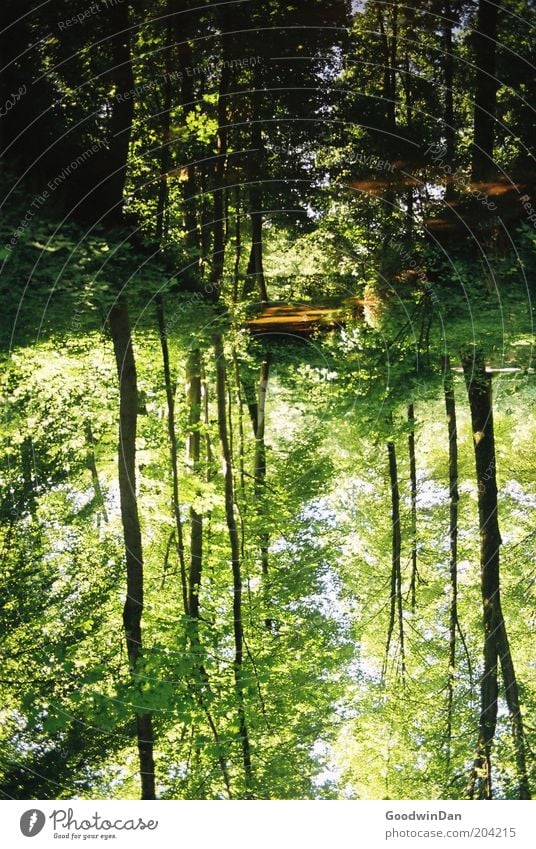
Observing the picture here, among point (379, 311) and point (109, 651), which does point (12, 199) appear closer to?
point (379, 311)

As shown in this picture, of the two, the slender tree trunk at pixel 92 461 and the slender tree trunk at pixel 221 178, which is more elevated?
the slender tree trunk at pixel 221 178

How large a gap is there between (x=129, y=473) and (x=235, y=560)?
3.94ft

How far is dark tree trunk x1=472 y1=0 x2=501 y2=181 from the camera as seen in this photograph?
630 cm

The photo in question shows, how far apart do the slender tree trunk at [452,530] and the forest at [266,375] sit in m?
0.02

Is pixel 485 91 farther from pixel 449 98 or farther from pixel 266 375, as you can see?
pixel 266 375

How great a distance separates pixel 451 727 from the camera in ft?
19.4

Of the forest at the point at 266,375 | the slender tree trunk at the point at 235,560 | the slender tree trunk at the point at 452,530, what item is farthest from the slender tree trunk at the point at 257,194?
the slender tree trunk at the point at 452,530

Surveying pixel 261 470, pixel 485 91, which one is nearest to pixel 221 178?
pixel 485 91

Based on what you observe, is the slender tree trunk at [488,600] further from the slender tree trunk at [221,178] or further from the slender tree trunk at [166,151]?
the slender tree trunk at [166,151]

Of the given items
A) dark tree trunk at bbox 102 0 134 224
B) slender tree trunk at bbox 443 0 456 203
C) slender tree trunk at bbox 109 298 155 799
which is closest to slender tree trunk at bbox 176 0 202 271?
dark tree trunk at bbox 102 0 134 224

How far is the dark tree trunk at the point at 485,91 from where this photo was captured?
630cm

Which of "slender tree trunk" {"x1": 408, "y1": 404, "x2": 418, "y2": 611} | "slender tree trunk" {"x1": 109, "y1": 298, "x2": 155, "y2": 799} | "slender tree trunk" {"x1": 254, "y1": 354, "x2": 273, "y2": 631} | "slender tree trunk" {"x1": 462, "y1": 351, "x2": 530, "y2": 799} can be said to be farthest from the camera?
"slender tree trunk" {"x1": 254, "y1": 354, "x2": 273, "y2": 631}

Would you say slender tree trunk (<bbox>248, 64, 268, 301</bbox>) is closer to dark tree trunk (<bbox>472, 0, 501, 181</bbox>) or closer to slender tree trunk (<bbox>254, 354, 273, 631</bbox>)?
slender tree trunk (<bbox>254, 354, 273, 631</bbox>)

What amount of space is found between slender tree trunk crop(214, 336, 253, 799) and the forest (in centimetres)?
2
